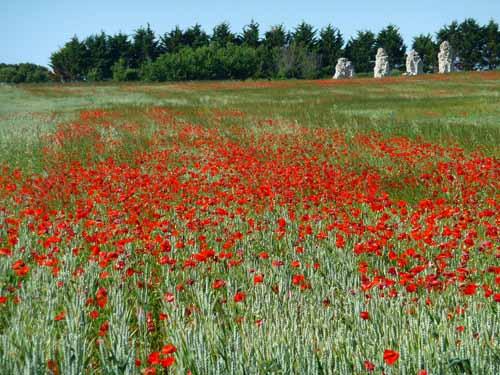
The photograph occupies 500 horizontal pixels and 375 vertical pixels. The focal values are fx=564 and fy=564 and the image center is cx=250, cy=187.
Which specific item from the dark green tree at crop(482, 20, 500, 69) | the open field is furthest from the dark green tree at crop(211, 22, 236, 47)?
the open field

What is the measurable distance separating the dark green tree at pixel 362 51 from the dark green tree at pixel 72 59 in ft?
130

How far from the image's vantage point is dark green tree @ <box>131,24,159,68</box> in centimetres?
8569

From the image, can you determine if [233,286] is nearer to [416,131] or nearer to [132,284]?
[132,284]

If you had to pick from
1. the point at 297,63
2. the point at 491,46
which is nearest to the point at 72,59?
the point at 297,63

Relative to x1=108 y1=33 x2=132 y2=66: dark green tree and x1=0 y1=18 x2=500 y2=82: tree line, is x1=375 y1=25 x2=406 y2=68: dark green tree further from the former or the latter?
x1=108 y1=33 x2=132 y2=66: dark green tree

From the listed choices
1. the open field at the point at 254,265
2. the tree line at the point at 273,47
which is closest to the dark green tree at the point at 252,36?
the tree line at the point at 273,47

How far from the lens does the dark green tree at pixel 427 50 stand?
83312mm

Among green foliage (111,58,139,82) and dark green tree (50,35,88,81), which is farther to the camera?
dark green tree (50,35,88,81)

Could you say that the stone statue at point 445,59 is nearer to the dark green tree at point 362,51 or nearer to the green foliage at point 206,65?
the dark green tree at point 362,51

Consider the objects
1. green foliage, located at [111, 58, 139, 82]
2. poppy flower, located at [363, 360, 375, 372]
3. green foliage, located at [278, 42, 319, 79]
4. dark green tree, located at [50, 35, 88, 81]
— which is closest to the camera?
poppy flower, located at [363, 360, 375, 372]

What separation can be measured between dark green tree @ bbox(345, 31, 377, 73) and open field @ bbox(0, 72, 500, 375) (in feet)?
251

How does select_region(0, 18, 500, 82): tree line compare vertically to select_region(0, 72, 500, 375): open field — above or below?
above

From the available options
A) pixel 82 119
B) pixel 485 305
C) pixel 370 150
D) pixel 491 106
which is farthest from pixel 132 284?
pixel 491 106

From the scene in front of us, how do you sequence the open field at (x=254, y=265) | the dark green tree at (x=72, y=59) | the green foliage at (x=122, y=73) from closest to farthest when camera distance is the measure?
the open field at (x=254, y=265) < the green foliage at (x=122, y=73) < the dark green tree at (x=72, y=59)
